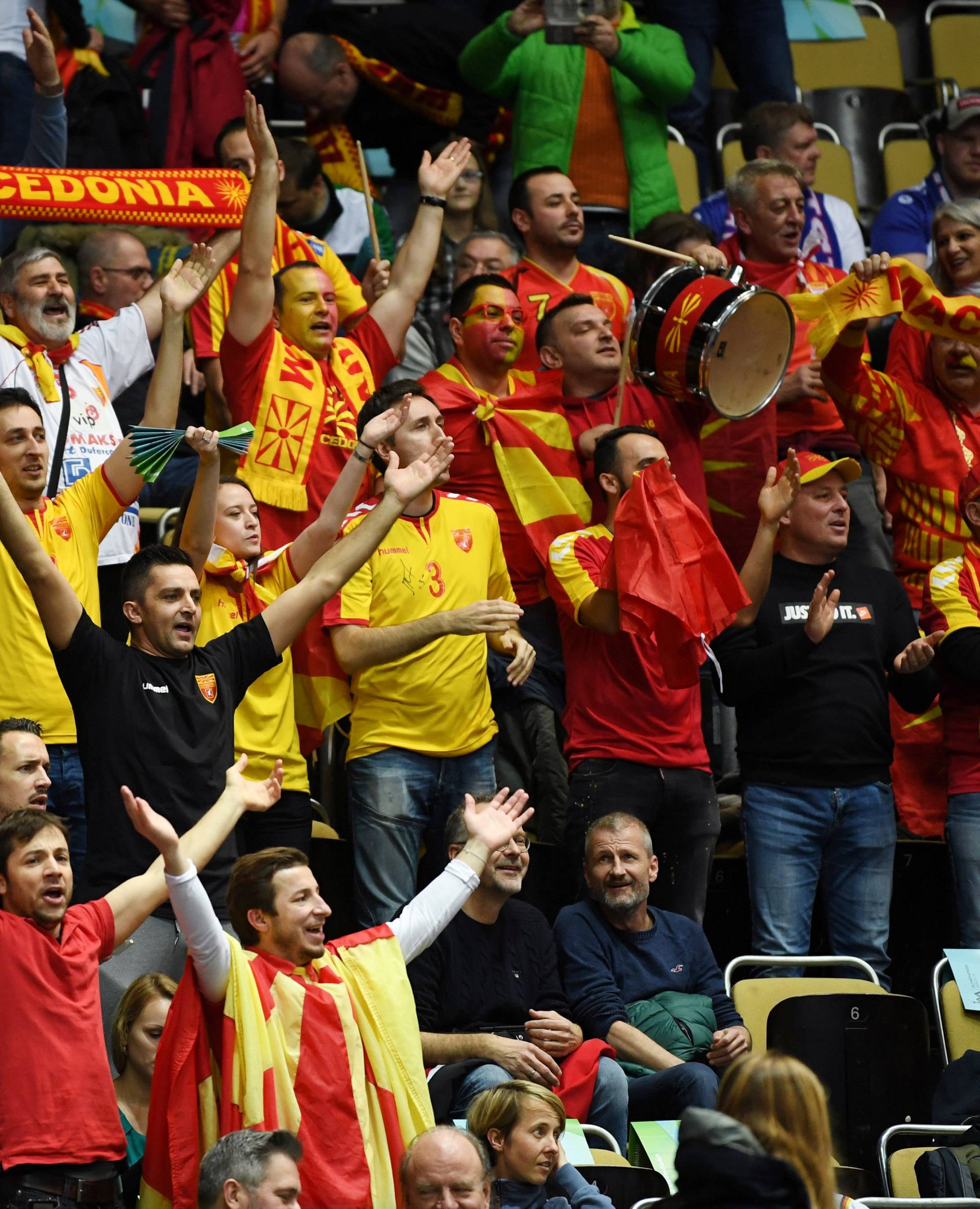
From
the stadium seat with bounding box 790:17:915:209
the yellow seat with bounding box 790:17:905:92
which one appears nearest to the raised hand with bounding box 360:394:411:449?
the stadium seat with bounding box 790:17:915:209

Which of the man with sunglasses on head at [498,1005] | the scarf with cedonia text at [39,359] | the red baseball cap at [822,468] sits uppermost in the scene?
the scarf with cedonia text at [39,359]

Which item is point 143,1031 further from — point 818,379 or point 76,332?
point 818,379

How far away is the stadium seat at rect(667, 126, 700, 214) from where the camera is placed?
905 centimetres

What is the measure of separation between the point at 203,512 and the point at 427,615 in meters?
0.75

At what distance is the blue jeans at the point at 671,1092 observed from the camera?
499 cm

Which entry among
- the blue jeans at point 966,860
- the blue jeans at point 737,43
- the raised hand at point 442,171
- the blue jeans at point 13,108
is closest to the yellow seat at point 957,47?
the blue jeans at point 737,43

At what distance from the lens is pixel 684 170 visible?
30.0ft

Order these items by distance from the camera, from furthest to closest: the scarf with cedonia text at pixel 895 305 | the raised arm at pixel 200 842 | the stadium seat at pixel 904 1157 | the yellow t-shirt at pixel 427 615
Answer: the scarf with cedonia text at pixel 895 305 → the yellow t-shirt at pixel 427 615 → the stadium seat at pixel 904 1157 → the raised arm at pixel 200 842

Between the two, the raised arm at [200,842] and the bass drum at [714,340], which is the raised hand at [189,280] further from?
the raised arm at [200,842]

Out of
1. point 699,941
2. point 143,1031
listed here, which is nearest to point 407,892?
point 699,941

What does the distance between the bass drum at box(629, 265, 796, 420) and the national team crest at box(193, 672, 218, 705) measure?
2175 mm

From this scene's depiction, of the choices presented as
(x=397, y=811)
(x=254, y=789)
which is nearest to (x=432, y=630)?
(x=397, y=811)

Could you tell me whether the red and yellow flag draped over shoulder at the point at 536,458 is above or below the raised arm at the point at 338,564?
above

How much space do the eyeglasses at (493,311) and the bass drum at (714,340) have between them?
0.49 metres
